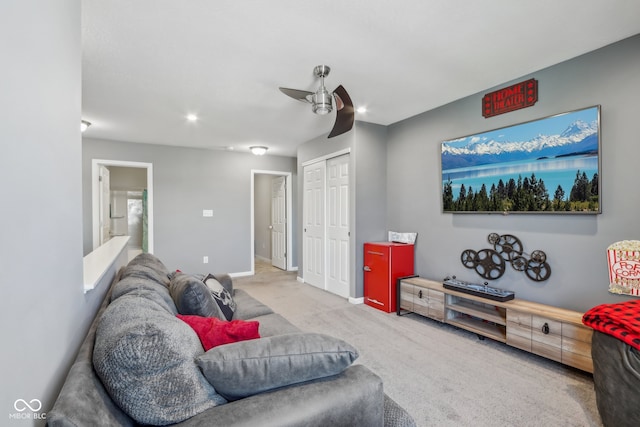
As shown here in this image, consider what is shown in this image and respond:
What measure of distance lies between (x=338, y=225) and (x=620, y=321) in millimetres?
3183

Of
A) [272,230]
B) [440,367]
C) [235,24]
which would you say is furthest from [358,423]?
[272,230]

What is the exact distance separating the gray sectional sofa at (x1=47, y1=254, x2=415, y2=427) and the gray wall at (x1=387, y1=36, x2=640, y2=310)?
220cm

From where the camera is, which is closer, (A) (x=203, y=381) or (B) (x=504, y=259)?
(A) (x=203, y=381)

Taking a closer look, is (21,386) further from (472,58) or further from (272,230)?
(272,230)

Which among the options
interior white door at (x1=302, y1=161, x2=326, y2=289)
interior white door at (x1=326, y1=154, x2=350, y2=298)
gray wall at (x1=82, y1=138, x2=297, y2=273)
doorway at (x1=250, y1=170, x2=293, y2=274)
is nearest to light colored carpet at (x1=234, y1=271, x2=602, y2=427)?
interior white door at (x1=326, y1=154, x2=350, y2=298)

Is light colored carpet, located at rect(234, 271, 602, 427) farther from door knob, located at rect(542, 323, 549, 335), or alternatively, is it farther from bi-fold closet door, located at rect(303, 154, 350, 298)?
bi-fold closet door, located at rect(303, 154, 350, 298)

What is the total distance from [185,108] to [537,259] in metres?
4.03

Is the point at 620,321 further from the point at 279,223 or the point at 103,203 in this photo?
the point at 103,203

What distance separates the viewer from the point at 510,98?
9.52ft

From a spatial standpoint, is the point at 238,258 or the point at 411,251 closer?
the point at 411,251

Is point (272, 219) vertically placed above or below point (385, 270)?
above

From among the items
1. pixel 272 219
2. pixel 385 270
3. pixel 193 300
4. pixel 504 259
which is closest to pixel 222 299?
pixel 193 300

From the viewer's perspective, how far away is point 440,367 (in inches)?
94.2

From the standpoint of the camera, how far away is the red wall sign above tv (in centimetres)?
275
